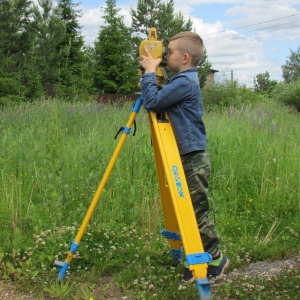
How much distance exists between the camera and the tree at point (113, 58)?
2912 cm

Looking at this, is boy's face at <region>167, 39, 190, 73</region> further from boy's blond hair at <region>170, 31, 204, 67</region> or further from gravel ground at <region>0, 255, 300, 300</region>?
gravel ground at <region>0, 255, 300, 300</region>

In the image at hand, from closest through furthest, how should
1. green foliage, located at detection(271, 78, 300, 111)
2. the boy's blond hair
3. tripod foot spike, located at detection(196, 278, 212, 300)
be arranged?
tripod foot spike, located at detection(196, 278, 212, 300) → the boy's blond hair → green foliage, located at detection(271, 78, 300, 111)

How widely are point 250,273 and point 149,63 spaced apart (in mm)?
1942

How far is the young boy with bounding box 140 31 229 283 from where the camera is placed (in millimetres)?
3016

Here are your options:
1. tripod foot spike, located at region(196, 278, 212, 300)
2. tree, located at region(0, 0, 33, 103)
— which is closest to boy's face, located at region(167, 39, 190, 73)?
tripod foot spike, located at region(196, 278, 212, 300)

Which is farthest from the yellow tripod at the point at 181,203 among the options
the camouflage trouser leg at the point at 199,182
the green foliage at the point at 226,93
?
the green foliage at the point at 226,93

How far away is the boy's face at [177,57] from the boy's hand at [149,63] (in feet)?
0.59

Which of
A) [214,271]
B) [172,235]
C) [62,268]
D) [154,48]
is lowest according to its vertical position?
[214,271]

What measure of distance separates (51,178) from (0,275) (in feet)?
4.31

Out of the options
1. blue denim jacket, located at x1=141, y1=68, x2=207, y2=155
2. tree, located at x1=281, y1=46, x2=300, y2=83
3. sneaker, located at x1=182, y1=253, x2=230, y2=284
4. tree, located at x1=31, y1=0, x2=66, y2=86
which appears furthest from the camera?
tree, located at x1=281, y1=46, x2=300, y2=83

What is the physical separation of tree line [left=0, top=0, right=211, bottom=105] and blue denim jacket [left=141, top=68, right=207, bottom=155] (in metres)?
9.91

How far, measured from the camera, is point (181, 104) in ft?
10.3

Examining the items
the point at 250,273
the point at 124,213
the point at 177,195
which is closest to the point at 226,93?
the point at 124,213

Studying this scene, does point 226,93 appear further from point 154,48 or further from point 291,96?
point 154,48
